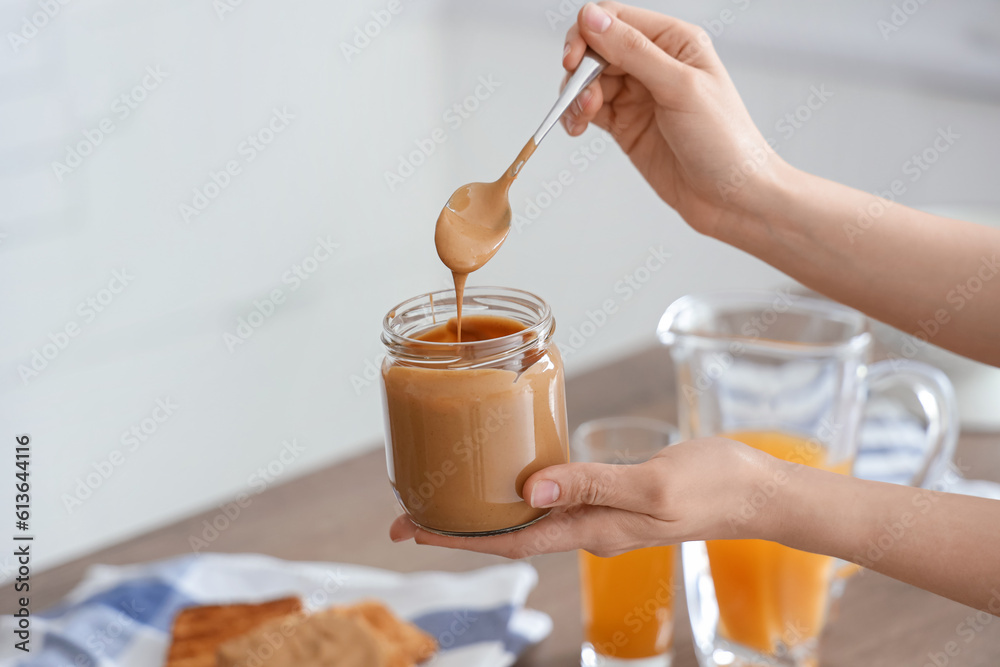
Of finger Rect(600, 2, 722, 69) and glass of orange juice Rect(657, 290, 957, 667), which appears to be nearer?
glass of orange juice Rect(657, 290, 957, 667)

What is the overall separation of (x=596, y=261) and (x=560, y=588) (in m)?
2.60

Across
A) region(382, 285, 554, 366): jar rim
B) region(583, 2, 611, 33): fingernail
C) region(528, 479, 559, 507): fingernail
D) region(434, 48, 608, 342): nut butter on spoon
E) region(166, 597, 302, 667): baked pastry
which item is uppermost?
region(583, 2, 611, 33): fingernail

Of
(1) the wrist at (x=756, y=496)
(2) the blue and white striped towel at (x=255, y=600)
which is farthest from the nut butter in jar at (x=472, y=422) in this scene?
(2) the blue and white striped towel at (x=255, y=600)

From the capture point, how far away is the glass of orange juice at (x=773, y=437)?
0.94 m

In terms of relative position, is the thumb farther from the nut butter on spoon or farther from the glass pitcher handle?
the glass pitcher handle

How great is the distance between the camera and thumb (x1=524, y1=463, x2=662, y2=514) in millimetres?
752

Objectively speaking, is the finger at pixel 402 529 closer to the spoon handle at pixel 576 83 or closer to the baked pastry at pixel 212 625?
the baked pastry at pixel 212 625

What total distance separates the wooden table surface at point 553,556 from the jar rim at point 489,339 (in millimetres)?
418

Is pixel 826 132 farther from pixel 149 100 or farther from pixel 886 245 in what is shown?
pixel 149 100

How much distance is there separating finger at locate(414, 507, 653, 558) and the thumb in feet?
0.10

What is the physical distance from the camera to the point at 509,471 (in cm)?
76

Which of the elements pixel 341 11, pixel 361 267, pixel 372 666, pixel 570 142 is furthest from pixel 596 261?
pixel 372 666

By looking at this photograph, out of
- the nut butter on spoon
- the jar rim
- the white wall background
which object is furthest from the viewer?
the white wall background

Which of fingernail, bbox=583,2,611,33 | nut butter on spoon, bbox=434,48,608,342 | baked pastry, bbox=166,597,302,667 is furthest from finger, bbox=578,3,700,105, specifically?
baked pastry, bbox=166,597,302,667
